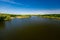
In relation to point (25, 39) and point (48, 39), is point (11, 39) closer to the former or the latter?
point (25, 39)

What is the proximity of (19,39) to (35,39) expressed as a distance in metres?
1.27

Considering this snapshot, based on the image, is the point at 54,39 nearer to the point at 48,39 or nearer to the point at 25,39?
the point at 48,39

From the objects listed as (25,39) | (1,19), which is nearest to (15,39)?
(25,39)

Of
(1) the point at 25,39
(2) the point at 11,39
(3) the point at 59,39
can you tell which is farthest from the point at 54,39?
(2) the point at 11,39

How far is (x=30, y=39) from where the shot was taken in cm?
788

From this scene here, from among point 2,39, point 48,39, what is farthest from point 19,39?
point 48,39

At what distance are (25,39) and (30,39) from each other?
1.30ft

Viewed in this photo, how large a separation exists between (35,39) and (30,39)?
39cm

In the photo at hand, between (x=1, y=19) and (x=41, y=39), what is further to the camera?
(x=1, y=19)

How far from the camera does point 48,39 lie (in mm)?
7973

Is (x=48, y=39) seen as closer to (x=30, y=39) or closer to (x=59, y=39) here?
(x=59, y=39)

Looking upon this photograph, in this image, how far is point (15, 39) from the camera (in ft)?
26.2

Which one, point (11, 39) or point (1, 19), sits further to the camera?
point (1, 19)

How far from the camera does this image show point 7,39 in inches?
316
